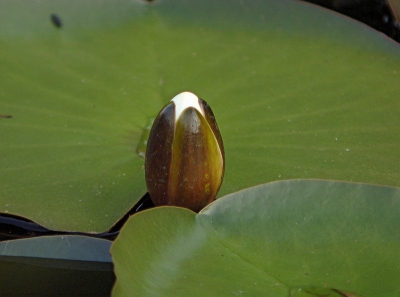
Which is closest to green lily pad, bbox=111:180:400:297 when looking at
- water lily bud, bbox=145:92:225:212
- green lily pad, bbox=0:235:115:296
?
water lily bud, bbox=145:92:225:212

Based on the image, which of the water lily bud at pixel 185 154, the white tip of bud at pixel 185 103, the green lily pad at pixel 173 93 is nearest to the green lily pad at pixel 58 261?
the green lily pad at pixel 173 93

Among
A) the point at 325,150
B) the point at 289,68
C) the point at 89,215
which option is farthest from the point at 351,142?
the point at 89,215

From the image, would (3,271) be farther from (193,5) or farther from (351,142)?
(193,5)

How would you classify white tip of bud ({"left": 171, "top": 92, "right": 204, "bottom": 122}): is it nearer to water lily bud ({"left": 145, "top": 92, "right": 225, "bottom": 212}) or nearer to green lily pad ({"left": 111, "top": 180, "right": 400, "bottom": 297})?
water lily bud ({"left": 145, "top": 92, "right": 225, "bottom": 212})

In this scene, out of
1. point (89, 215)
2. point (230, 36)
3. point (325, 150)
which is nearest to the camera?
point (89, 215)

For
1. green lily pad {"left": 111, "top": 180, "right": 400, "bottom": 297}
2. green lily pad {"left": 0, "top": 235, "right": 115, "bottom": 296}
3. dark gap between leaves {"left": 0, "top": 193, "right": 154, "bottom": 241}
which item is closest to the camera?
green lily pad {"left": 111, "top": 180, "right": 400, "bottom": 297}

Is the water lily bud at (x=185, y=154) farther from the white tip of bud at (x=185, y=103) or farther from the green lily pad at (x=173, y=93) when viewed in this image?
the green lily pad at (x=173, y=93)
